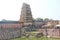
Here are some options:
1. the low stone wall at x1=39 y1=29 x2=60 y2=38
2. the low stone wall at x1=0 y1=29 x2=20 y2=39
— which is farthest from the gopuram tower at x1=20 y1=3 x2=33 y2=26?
the low stone wall at x1=0 y1=29 x2=20 y2=39

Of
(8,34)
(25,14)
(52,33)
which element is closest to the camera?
(8,34)

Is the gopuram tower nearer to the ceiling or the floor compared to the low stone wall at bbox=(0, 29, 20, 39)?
nearer to the ceiling

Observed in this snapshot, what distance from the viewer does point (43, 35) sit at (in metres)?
10.6

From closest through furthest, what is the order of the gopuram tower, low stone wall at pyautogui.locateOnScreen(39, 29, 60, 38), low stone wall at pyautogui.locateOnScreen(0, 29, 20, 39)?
low stone wall at pyautogui.locateOnScreen(0, 29, 20, 39), low stone wall at pyautogui.locateOnScreen(39, 29, 60, 38), the gopuram tower

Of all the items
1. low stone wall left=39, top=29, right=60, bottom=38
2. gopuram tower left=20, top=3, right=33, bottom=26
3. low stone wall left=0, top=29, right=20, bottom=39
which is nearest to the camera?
low stone wall left=0, top=29, right=20, bottom=39

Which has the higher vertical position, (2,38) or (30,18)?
(30,18)

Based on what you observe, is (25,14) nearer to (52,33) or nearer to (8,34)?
(52,33)

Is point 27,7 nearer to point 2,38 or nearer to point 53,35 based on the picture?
point 53,35

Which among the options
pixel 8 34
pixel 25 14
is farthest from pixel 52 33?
pixel 25 14

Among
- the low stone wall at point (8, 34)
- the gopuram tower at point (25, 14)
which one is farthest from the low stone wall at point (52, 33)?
the gopuram tower at point (25, 14)

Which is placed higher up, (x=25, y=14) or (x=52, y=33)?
(x=25, y=14)

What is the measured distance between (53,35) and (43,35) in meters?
0.80

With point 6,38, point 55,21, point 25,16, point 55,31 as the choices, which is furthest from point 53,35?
point 25,16

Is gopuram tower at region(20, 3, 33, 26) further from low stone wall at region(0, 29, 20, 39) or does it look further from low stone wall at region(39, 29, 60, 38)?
low stone wall at region(0, 29, 20, 39)
